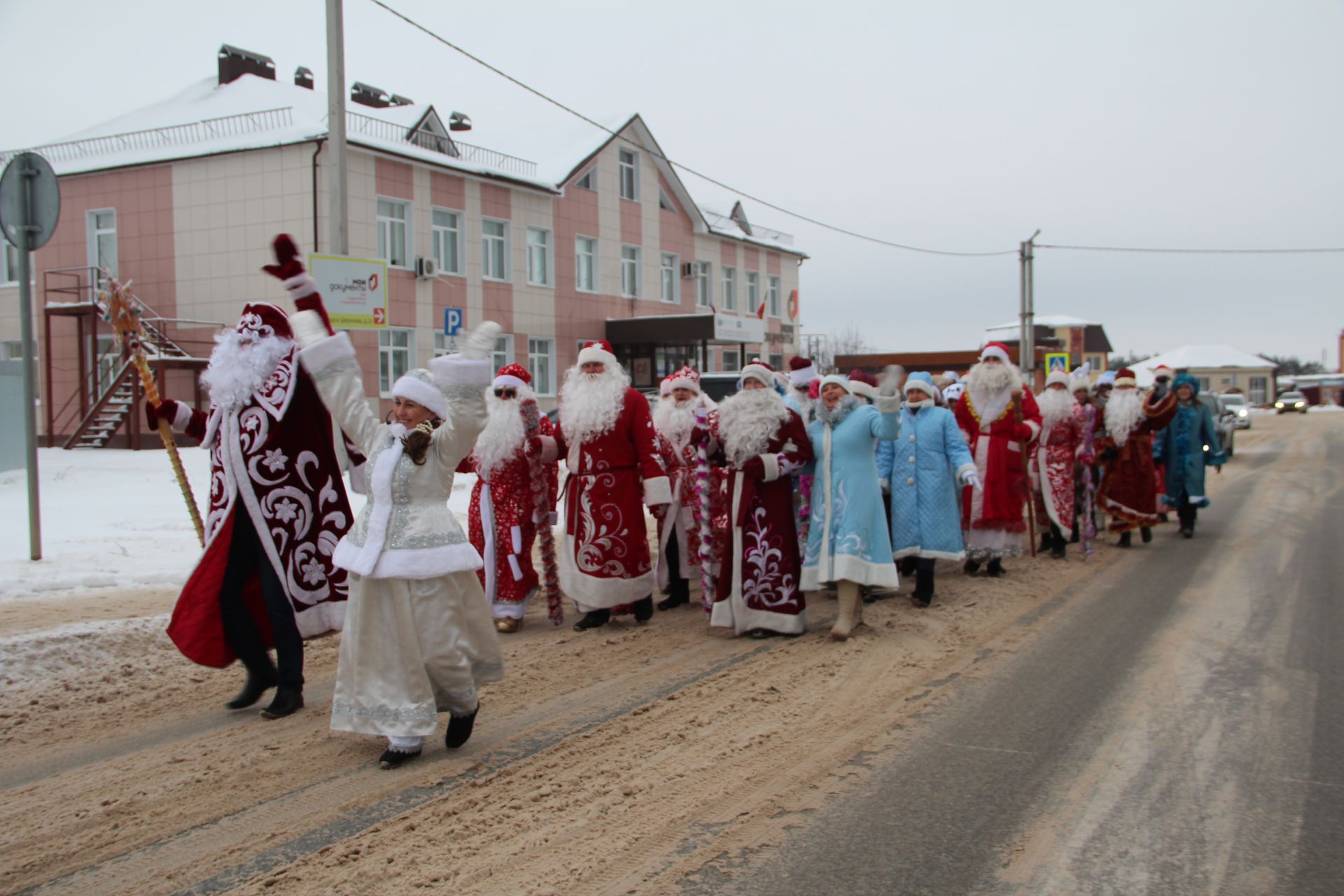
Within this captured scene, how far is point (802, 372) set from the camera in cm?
830

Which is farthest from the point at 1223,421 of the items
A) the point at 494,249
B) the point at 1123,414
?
the point at 494,249

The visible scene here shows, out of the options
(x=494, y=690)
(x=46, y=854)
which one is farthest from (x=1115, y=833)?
(x=46, y=854)

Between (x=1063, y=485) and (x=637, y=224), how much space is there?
2438 centimetres

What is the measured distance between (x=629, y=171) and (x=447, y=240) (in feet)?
28.3

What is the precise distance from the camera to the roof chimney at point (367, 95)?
103 feet

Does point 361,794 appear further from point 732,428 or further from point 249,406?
point 732,428

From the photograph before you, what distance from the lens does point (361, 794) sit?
4234 millimetres

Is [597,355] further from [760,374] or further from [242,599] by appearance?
[242,599]

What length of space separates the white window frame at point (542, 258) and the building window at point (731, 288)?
10761 millimetres

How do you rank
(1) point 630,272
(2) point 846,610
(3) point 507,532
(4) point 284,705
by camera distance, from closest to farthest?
(4) point 284,705
(2) point 846,610
(3) point 507,532
(1) point 630,272

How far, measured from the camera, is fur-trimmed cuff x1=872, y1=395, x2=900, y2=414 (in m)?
6.82

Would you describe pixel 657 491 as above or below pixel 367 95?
below

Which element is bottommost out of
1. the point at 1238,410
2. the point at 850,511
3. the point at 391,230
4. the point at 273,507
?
the point at 850,511

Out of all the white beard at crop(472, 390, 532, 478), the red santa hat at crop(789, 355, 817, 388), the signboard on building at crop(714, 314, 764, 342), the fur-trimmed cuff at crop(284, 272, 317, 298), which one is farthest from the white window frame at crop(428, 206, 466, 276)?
the fur-trimmed cuff at crop(284, 272, 317, 298)
